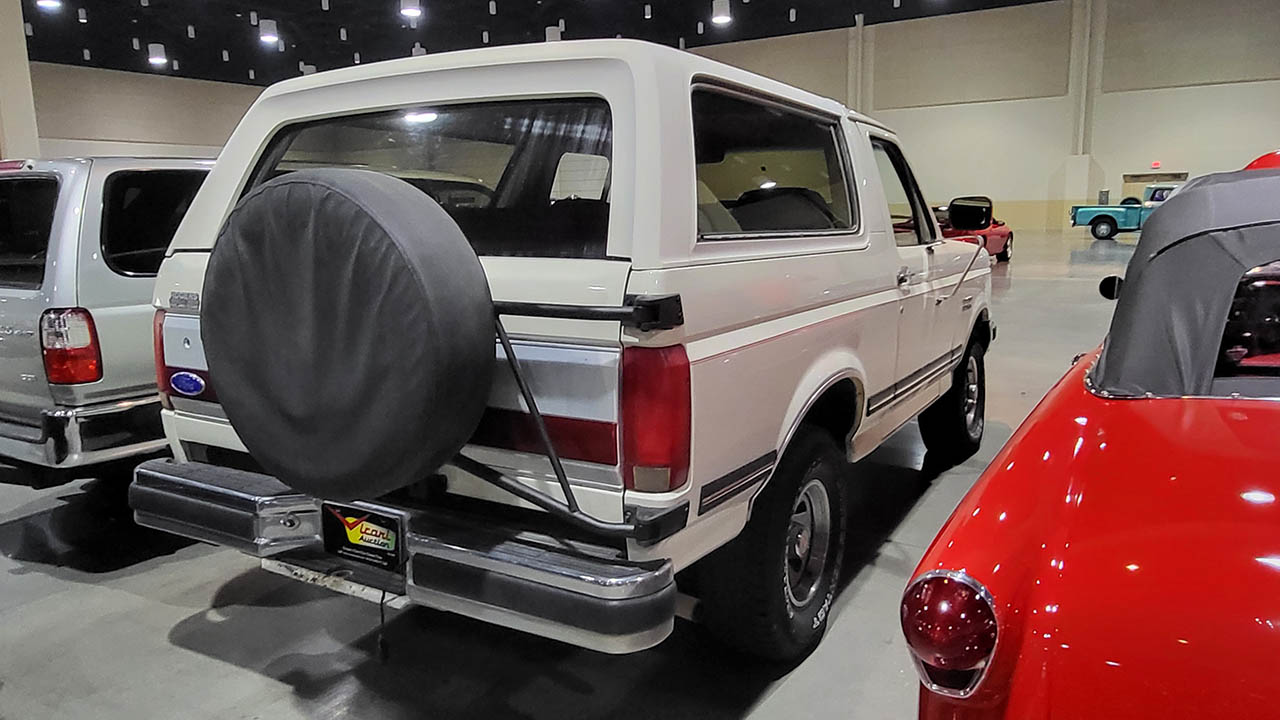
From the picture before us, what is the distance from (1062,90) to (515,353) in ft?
84.2

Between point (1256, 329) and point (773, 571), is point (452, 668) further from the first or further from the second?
point (1256, 329)

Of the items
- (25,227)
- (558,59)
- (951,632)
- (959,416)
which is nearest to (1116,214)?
(959,416)

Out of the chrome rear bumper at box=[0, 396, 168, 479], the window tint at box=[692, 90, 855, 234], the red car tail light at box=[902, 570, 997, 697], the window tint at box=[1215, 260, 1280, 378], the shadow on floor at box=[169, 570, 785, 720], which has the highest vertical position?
the window tint at box=[692, 90, 855, 234]

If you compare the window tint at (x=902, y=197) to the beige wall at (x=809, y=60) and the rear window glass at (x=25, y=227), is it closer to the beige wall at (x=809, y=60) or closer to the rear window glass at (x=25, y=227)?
the rear window glass at (x=25, y=227)

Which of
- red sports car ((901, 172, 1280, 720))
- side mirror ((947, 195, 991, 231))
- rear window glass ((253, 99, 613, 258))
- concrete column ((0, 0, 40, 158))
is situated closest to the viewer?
red sports car ((901, 172, 1280, 720))

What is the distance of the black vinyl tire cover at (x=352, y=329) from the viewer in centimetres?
192

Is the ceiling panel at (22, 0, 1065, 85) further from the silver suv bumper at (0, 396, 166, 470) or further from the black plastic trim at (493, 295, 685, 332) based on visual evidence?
the black plastic trim at (493, 295, 685, 332)

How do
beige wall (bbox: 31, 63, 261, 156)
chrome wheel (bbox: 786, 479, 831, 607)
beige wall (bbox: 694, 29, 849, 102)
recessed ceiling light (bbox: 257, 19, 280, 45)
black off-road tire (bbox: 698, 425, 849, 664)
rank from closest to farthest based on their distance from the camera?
black off-road tire (bbox: 698, 425, 849, 664)
chrome wheel (bbox: 786, 479, 831, 607)
recessed ceiling light (bbox: 257, 19, 280, 45)
beige wall (bbox: 31, 63, 261, 156)
beige wall (bbox: 694, 29, 849, 102)

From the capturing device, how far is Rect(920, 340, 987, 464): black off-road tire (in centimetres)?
480

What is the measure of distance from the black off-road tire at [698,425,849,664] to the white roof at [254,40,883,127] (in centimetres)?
115

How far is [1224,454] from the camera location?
1560mm

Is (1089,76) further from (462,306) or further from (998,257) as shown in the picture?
(462,306)

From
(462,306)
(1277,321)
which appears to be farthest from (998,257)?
(462,306)

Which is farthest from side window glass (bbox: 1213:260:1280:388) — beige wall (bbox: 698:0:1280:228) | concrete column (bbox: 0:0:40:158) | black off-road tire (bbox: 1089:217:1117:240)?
black off-road tire (bbox: 1089:217:1117:240)
